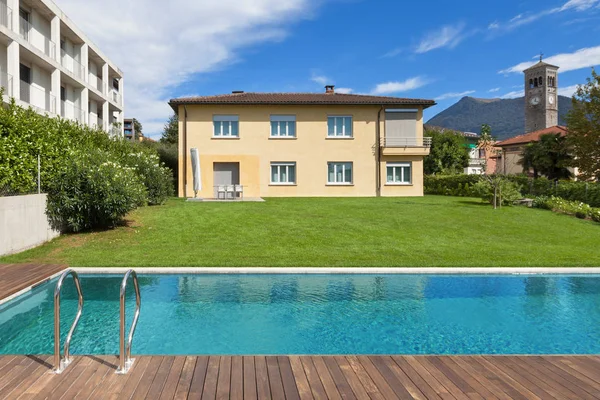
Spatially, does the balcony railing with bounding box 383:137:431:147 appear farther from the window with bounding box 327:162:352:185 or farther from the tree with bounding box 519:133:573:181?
the tree with bounding box 519:133:573:181

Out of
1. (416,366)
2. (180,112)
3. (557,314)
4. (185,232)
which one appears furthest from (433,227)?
(180,112)

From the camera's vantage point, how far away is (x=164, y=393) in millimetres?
3615

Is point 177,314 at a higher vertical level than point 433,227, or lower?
lower

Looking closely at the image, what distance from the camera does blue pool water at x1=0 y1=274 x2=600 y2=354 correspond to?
229 inches

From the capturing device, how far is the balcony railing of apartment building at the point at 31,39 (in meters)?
21.3

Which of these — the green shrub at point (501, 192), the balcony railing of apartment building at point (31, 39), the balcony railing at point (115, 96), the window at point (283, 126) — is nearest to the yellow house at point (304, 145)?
the window at point (283, 126)

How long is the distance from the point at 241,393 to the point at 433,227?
12.6 m

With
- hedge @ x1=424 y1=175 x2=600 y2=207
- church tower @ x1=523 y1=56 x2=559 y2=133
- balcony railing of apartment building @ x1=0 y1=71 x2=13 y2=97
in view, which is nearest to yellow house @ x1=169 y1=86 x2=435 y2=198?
hedge @ x1=424 y1=175 x2=600 y2=207

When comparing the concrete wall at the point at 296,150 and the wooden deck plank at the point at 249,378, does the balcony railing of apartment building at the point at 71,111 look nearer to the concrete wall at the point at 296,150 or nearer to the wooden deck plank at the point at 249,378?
the concrete wall at the point at 296,150

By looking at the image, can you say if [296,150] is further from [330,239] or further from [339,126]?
[330,239]

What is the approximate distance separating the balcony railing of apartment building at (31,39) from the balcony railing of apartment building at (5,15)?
1003mm

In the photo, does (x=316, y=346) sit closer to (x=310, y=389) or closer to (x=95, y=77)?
(x=310, y=389)

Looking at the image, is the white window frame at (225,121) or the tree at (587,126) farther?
the tree at (587,126)

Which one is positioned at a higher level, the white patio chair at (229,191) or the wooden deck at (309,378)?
the white patio chair at (229,191)
